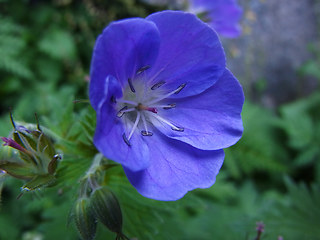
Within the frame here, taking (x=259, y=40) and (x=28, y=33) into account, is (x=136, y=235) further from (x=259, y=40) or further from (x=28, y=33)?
(x=259, y=40)

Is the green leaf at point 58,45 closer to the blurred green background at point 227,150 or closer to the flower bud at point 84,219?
the blurred green background at point 227,150

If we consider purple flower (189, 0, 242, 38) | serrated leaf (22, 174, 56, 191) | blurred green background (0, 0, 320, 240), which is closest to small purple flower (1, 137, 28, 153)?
serrated leaf (22, 174, 56, 191)

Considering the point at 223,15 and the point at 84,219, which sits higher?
the point at 223,15

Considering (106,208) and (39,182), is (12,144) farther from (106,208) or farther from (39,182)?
(106,208)

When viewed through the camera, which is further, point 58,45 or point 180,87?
point 58,45

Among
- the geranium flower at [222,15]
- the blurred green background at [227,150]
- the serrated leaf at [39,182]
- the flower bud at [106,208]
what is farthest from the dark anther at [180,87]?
the geranium flower at [222,15]

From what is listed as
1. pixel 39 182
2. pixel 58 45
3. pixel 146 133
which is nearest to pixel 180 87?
pixel 146 133

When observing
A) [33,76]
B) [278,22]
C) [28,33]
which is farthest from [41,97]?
[278,22]

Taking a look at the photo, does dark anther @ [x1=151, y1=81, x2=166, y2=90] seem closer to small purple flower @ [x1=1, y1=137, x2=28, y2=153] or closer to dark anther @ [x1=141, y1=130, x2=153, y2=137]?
dark anther @ [x1=141, y1=130, x2=153, y2=137]
